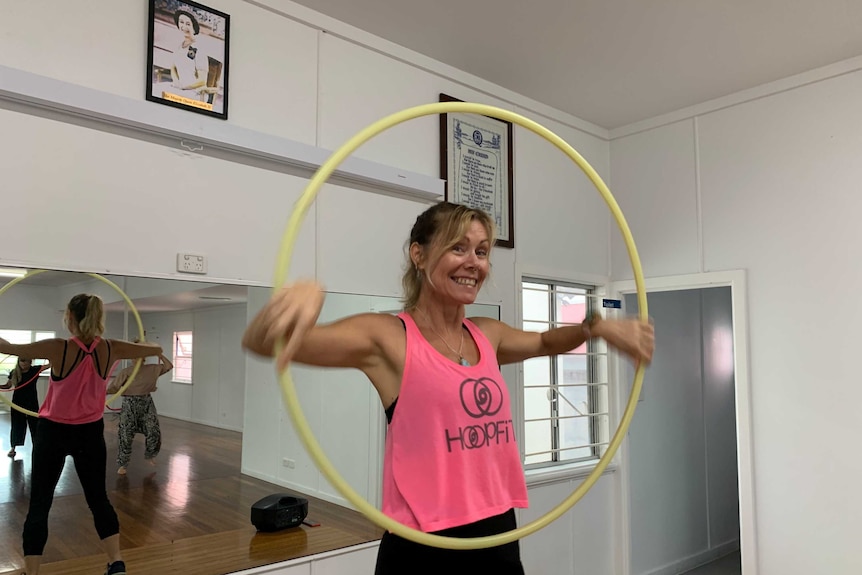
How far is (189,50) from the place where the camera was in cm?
253

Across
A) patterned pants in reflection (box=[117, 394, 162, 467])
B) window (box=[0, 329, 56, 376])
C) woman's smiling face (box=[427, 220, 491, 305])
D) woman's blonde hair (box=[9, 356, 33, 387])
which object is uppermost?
woman's smiling face (box=[427, 220, 491, 305])

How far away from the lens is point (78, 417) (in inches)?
88.7

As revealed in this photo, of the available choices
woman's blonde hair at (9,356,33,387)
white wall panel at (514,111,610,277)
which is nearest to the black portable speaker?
woman's blonde hair at (9,356,33,387)

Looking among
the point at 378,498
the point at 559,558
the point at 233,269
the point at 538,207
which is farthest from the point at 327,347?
the point at 559,558

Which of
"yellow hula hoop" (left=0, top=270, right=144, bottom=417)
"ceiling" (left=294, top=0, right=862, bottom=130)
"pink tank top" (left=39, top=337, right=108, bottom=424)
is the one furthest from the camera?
"ceiling" (left=294, top=0, right=862, bottom=130)

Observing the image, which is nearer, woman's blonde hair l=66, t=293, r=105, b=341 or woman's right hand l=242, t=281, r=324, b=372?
woman's right hand l=242, t=281, r=324, b=372

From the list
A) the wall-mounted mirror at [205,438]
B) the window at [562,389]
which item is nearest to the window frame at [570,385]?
the window at [562,389]

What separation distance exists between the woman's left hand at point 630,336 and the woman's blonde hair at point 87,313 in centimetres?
166

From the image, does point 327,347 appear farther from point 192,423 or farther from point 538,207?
point 538,207

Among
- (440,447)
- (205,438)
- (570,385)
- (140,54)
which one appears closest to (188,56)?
(140,54)

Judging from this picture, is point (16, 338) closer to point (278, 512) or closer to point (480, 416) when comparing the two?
point (278, 512)

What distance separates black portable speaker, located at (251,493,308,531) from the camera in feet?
8.57

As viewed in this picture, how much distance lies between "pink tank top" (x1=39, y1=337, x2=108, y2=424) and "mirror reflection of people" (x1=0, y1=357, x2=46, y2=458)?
0.13 ft

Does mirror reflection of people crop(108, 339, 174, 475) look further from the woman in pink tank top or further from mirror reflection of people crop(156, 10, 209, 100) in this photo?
the woman in pink tank top
